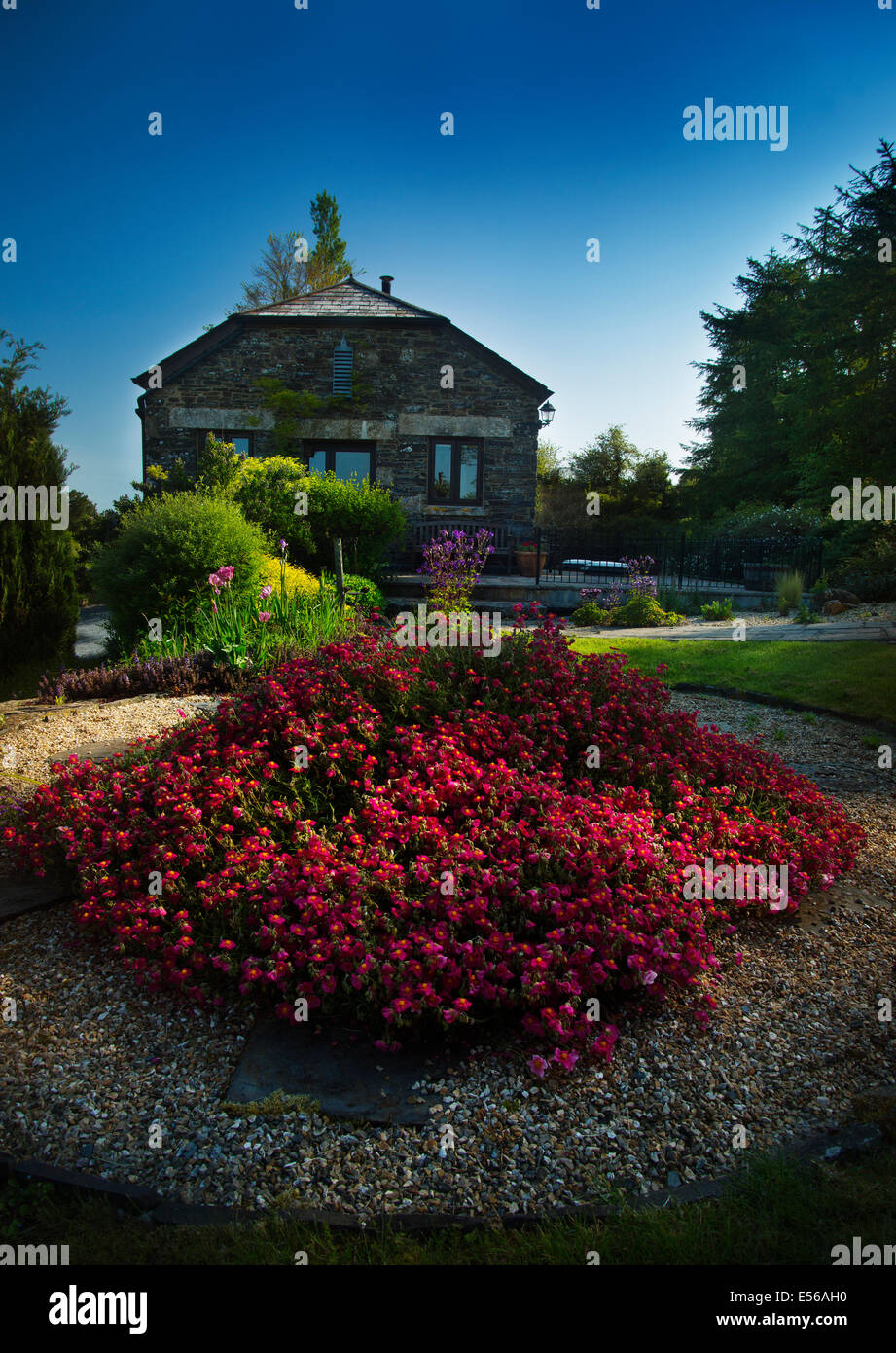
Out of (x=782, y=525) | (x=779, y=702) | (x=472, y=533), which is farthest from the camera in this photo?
(x=782, y=525)

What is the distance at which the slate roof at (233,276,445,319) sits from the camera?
60.5ft

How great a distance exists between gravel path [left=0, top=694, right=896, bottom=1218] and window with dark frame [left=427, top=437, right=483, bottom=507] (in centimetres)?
1665

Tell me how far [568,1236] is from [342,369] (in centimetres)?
1889

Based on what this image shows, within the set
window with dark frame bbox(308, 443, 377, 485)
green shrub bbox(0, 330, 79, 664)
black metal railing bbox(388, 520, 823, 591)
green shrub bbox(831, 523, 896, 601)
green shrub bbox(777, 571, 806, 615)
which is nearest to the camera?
green shrub bbox(0, 330, 79, 664)

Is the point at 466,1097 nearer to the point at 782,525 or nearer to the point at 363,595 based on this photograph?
the point at 363,595

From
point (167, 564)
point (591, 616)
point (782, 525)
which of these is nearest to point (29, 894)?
point (167, 564)

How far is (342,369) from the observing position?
1848 cm

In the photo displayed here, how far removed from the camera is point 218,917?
3152 mm

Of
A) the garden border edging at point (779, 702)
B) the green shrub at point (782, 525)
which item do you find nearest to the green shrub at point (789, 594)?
the garden border edging at point (779, 702)

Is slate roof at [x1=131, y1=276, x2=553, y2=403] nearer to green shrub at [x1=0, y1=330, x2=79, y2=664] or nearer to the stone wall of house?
the stone wall of house

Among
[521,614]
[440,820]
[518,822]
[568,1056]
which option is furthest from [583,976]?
[521,614]

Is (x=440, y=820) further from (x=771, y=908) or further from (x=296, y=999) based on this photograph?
(x=771, y=908)

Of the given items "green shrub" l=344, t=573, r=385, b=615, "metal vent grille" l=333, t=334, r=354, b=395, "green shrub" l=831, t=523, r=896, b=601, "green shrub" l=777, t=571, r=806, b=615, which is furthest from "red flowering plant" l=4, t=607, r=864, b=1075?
"metal vent grille" l=333, t=334, r=354, b=395

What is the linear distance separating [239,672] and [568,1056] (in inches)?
219
